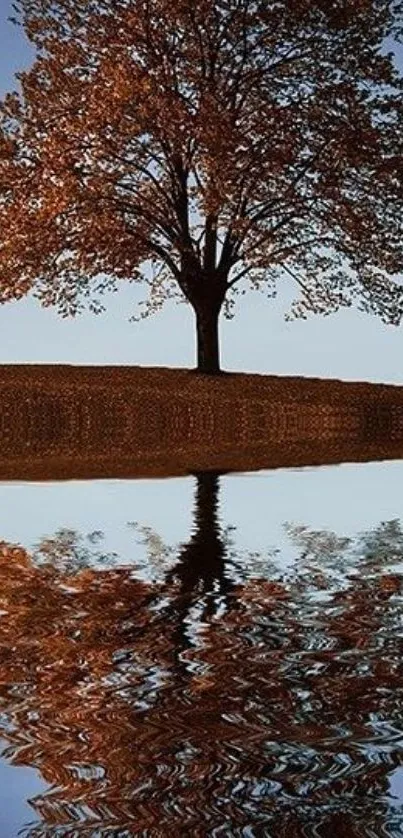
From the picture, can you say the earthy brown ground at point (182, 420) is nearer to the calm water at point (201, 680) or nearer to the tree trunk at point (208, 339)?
the tree trunk at point (208, 339)

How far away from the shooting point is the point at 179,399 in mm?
38062

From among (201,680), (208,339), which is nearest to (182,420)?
(208,339)

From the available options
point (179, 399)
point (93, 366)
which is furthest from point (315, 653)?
point (93, 366)

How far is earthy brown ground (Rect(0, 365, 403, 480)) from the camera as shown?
2402 cm

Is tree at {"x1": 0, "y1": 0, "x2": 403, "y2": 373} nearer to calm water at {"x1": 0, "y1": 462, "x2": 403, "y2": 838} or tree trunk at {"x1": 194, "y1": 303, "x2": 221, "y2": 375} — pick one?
tree trunk at {"x1": 194, "y1": 303, "x2": 221, "y2": 375}

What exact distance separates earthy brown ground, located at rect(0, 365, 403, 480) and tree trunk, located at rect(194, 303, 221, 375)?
660mm

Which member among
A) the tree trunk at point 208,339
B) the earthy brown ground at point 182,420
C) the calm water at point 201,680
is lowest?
the calm water at point 201,680

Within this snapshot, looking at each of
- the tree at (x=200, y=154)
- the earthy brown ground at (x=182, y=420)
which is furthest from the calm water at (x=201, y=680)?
the tree at (x=200, y=154)

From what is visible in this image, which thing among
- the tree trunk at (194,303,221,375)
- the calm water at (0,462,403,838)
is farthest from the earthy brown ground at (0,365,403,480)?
the calm water at (0,462,403,838)

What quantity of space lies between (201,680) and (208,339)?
3696cm

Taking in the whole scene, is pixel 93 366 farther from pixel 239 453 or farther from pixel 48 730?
pixel 48 730

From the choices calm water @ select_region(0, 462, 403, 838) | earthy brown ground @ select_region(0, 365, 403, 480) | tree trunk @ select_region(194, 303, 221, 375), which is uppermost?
tree trunk @ select_region(194, 303, 221, 375)

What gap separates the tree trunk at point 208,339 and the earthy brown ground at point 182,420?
660 mm

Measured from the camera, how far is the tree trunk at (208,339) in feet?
141
